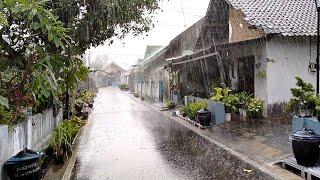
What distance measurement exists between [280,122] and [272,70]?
2171mm

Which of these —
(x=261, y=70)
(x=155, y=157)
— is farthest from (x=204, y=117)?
(x=155, y=157)

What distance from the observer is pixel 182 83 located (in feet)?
90.0

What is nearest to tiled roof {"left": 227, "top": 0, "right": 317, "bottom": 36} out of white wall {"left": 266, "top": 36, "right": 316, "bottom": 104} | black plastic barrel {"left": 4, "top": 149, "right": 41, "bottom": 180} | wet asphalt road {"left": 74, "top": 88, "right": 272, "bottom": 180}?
white wall {"left": 266, "top": 36, "right": 316, "bottom": 104}

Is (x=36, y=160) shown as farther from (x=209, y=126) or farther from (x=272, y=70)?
(x=272, y=70)

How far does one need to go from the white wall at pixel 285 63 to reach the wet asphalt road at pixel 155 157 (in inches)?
152

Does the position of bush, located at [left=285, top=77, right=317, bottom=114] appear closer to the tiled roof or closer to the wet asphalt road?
the wet asphalt road

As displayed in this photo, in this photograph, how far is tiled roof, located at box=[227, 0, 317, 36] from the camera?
585 inches

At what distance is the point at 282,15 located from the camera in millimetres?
16594

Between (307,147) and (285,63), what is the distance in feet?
27.8

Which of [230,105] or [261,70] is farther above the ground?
[261,70]

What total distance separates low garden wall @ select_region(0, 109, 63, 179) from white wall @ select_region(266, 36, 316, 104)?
336 inches

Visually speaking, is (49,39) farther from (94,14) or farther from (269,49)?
(269,49)

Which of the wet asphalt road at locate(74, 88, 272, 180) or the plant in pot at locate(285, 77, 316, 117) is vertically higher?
the plant in pot at locate(285, 77, 316, 117)

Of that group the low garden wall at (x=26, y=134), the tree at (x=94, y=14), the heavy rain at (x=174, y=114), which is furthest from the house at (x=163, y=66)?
the low garden wall at (x=26, y=134)
